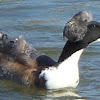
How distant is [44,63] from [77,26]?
1.05 m

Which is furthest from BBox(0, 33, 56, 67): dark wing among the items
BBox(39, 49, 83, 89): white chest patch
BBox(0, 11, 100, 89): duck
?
BBox(39, 49, 83, 89): white chest patch

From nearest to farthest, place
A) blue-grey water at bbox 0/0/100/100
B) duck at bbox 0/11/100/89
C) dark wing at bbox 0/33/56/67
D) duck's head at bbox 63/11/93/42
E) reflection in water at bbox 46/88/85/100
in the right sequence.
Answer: duck's head at bbox 63/11/93/42 < duck at bbox 0/11/100/89 < reflection in water at bbox 46/88/85/100 < blue-grey water at bbox 0/0/100/100 < dark wing at bbox 0/33/56/67

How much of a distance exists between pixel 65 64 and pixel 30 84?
70cm

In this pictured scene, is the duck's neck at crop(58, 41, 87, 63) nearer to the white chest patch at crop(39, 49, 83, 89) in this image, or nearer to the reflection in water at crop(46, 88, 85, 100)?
the white chest patch at crop(39, 49, 83, 89)

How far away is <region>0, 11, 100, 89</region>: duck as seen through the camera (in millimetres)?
9250

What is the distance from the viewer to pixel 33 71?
9.62m

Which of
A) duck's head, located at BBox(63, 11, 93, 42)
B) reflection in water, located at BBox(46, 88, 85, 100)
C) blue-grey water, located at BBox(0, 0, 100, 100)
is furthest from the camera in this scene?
Answer: blue-grey water, located at BBox(0, 0, 100, 100)

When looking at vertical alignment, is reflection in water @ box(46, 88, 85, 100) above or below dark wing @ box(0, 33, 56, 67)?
below

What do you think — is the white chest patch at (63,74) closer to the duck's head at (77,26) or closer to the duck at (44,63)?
the duck at (44,63)

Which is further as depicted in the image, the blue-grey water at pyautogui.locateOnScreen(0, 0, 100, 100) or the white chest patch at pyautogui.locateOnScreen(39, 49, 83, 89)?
the blue-grey water at pyautogui.locateOnScreen(0, 0, 100, 100)

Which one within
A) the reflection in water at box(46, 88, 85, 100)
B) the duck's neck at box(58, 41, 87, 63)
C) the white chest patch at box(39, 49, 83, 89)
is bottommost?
the reflection in water at box(46, 88, 85, 100)

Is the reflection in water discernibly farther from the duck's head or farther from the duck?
the duck's head

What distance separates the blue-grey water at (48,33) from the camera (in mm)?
9508

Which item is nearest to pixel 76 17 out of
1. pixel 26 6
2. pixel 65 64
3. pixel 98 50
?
pixel 65 64
